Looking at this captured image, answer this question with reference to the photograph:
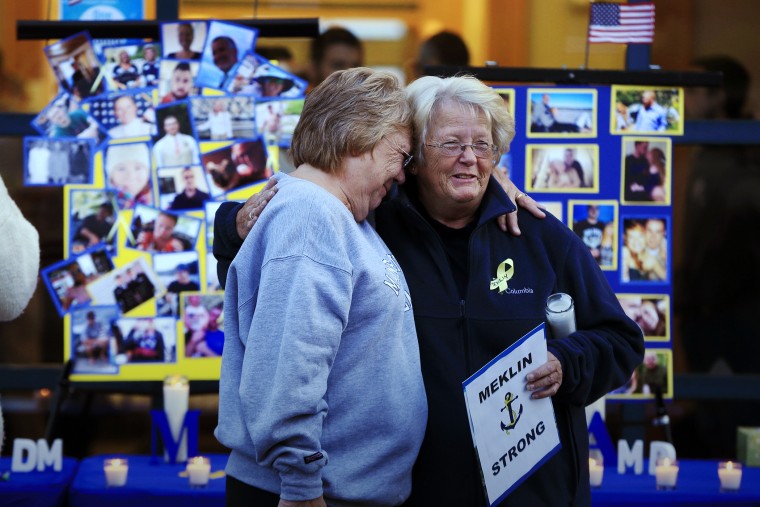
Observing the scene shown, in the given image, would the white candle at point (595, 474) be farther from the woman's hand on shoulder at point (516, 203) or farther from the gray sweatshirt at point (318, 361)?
the gray sweatshirt at point (318, 361)

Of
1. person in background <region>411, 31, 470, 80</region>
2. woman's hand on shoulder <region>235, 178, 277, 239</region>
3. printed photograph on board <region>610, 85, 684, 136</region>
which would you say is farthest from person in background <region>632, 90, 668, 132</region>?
woman's hand on shoulder <region>235, 178, 277, 239</region>

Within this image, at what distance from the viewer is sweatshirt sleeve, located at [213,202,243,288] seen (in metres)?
2.79

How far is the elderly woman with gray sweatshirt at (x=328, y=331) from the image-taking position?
7.79ft

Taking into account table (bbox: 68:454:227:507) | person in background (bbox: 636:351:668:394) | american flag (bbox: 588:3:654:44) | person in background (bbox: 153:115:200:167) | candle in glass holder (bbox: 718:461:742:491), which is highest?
american flag (bbox: 588:3:654:44)

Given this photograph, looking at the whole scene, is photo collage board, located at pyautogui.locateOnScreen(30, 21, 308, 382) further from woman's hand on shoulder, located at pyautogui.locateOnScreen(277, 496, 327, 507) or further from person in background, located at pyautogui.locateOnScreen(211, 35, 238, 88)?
woman's hand on shoulder, located at pyautogui.locateOnScreen(277, 496, 327, 507)

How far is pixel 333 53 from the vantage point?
15.4ft

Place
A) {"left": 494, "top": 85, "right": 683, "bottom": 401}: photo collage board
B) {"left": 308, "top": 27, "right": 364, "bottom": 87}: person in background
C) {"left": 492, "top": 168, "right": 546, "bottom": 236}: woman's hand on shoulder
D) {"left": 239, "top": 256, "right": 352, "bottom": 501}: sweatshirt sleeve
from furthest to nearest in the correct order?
{"left": 308, "top": 27, "right": 364, "bottom": 87}: person in background
{"left": 494, "top": 85, "right": 683, "bottom": 401}: photo collage board
{"left": 492, "top": 168, "right": 546, "bottom": 236}: woman's hand on shoulder
{"left": 239, "top": 256, "right": 352, "bottom": 501}: sweatshirt sleeve

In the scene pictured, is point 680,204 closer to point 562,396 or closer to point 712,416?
point 712,416

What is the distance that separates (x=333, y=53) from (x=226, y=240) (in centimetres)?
207

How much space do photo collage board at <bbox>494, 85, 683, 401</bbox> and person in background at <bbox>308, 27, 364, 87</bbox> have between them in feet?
2.39

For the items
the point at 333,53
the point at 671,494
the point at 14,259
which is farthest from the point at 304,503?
the point at 333,53

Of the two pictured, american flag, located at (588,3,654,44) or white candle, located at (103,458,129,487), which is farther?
american flag, located at (588,3,654,44)

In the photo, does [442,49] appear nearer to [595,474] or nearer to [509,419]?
[595,474]

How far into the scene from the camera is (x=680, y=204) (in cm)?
494
